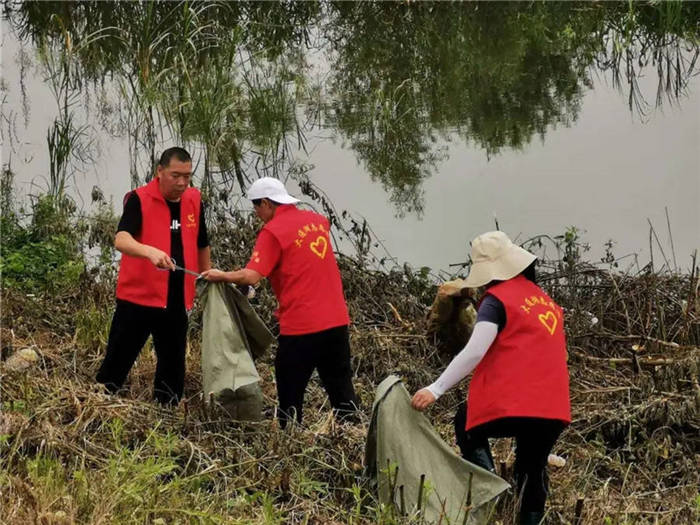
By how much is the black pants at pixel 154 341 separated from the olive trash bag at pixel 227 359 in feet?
1.21

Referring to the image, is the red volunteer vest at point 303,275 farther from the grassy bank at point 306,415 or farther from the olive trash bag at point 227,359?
the grassy bank at point 306,415

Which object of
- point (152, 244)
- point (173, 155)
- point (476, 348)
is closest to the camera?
point (476, 348)

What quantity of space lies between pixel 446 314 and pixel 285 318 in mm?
1438

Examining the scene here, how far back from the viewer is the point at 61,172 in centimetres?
975

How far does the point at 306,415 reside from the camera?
6.09 meters

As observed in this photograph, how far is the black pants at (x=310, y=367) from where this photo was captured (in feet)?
18.0

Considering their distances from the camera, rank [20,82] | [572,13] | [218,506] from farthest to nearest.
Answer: [572,13], [20,82], [218,506]

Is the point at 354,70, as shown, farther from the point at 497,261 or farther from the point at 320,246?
the point at 497,261

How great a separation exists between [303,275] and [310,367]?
50 cm

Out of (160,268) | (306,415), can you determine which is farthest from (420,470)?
(160,268)

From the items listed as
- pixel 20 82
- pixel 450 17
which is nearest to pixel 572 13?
pixel 450 17

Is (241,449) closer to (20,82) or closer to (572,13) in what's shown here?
(20,82)

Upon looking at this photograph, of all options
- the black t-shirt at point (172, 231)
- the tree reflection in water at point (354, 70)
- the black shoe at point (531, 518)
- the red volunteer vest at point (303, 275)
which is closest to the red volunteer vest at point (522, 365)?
the black shoe at point (531, 518)

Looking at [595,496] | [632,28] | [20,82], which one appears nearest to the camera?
[595,496]
